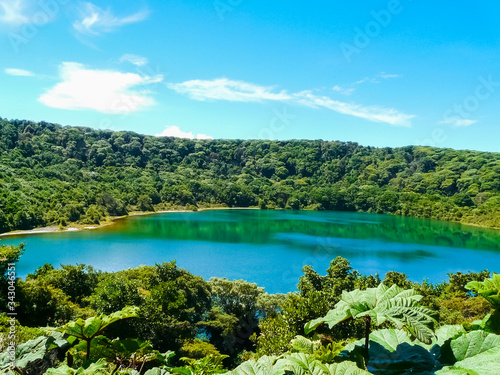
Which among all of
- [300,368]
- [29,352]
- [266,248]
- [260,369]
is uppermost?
[300,368]

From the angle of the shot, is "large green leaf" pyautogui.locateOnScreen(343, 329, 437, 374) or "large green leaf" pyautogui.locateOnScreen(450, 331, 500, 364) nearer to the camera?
"large green leaf" pyautogui.locateOnScreen(450, 331, 500, 364)

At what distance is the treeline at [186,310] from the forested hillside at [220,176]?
130ft

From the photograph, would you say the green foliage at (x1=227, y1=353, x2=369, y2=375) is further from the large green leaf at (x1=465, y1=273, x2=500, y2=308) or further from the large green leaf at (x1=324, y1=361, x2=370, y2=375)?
the large green leaf at (x1=465, y1=273, x2=500, y2=308)

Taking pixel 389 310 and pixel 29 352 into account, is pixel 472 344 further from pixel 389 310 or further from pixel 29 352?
pixel 29 352

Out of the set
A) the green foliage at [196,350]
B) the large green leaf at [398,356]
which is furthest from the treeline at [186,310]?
the large green leaf at [398,356]

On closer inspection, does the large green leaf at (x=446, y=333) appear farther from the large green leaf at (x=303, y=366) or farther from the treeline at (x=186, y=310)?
the large green leaf at (x=303, y=366)

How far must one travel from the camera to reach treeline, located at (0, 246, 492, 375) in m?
8.44

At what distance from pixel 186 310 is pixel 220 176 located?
101128mm

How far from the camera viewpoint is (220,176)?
115875 mm

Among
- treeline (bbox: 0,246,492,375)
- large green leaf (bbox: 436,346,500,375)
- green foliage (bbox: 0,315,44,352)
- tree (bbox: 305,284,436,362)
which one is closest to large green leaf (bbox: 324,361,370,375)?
tree (bbox: 305,284,436,362)

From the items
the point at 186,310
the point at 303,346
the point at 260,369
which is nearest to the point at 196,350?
the point at 186,310

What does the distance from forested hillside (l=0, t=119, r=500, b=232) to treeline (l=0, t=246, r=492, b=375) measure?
39.5 metres

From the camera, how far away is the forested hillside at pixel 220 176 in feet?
213

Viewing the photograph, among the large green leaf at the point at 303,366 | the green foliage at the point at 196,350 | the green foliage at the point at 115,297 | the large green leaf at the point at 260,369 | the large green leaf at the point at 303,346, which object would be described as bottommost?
the green foliage at the point at 196,350
